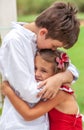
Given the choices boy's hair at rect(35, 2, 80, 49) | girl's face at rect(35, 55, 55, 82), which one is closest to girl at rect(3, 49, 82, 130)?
girl's face at rect(35, 55, 55, 82)

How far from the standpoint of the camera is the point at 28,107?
277 centimetres

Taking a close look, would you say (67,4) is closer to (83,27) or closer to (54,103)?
(54,103)

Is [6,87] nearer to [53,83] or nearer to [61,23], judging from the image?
[53,83]

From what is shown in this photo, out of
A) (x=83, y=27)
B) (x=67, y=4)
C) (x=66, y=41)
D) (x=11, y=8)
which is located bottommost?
(x=83, y=27)

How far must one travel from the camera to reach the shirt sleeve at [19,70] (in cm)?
270

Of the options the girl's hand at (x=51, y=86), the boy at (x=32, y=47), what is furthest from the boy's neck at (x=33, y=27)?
the girl's hand at (x=51, y=86)

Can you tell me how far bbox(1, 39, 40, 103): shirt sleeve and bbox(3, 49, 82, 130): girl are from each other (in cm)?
7

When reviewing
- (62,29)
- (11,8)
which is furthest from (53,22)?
(11,8)

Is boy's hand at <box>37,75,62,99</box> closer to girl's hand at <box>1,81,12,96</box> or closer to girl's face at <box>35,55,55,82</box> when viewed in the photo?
girl's face at <box>35,55,55,82</box>

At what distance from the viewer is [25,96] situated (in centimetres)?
272

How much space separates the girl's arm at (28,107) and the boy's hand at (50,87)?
0.05m

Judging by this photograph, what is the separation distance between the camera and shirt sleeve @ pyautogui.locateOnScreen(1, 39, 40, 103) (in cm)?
270

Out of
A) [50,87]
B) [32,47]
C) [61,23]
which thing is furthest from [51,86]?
[61,23]

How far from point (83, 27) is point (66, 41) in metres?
10.4
